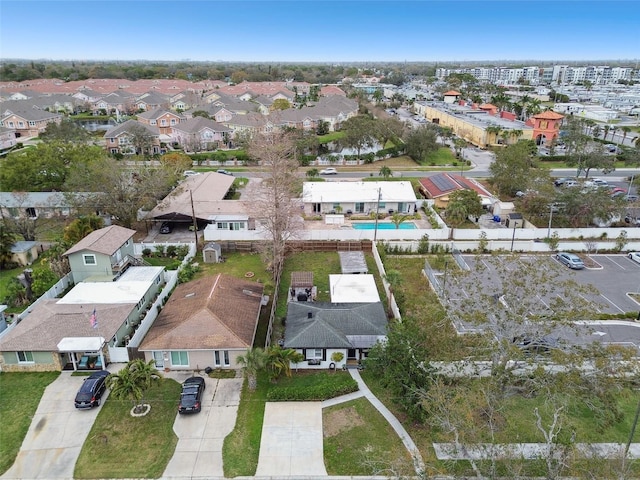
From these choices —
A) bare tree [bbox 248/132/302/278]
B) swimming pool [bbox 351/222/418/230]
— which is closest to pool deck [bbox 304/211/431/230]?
swimming pool [bbox 351/222/418/230]

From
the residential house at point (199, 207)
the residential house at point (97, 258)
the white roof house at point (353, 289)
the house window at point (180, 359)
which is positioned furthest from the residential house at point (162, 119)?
the house window at point (180, 359)

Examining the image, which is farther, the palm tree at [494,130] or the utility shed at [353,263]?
the palm tree at [494,130]

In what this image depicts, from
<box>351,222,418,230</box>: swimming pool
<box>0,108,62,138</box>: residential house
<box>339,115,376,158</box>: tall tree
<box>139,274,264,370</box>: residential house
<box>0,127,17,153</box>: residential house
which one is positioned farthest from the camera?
<box>0,108,62,138</box>: residential house

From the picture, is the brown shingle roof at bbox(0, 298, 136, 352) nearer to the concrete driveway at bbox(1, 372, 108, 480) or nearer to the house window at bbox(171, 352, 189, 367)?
the concrete driveway at bbox(1, 372, 108, 480)

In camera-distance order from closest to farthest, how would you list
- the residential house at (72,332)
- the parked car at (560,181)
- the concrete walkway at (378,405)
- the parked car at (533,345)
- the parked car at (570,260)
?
the parked car at (533,345) < the concrete walkway at (378,405) < the residential house at (72,332) < the parked car at (570,260) < the parked car at (560,181)

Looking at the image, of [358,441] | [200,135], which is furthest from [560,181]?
[200,135]

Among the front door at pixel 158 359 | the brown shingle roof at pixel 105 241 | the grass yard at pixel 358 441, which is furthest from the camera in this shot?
the brown shingle roof at pixel 105 241

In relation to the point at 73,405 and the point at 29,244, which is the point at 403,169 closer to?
the point at 29,244

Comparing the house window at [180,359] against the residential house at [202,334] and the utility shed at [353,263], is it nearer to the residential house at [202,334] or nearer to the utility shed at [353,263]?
the residential house at [202,334]
